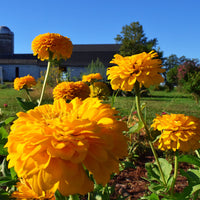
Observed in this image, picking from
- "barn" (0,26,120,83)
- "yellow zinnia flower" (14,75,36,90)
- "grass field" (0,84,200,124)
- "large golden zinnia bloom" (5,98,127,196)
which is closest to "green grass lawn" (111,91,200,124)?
"grass field" (0,84,200,124)

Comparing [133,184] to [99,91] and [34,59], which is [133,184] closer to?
[99,91]

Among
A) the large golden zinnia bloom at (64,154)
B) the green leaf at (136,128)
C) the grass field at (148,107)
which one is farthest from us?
the grass field at (148,107)

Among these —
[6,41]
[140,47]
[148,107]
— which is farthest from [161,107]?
[6,41]

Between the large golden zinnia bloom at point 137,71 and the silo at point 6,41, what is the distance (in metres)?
30.9

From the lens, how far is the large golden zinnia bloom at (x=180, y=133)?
55.9 inches

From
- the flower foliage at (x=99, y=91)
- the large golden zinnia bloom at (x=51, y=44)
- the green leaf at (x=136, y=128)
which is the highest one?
the large golden zinnia bloom at (x=51, y=44)

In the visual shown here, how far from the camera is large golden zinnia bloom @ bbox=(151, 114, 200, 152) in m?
1.42

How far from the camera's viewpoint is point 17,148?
23.9 inches

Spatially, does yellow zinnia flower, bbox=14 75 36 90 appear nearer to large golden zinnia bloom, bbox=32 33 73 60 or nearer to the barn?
large golden zinnia bloom, bbox=32 33 73 60

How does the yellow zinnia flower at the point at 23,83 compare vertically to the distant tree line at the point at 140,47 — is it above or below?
below

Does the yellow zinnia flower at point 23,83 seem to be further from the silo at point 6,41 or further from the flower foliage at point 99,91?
the silo at point 6,41

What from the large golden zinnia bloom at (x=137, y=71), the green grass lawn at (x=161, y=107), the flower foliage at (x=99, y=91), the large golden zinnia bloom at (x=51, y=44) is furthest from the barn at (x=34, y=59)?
the large golden zinnia bloom at (x=137, y=71)

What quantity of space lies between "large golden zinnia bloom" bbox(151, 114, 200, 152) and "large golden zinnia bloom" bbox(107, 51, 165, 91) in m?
0.41

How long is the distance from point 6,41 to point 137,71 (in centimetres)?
3122
